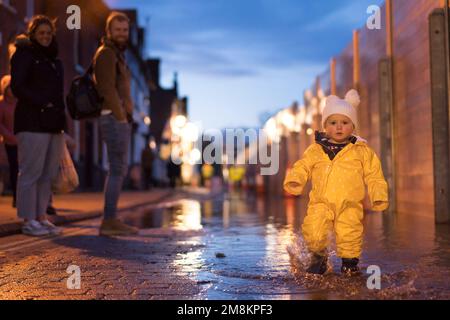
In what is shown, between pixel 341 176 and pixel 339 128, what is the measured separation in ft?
1.15

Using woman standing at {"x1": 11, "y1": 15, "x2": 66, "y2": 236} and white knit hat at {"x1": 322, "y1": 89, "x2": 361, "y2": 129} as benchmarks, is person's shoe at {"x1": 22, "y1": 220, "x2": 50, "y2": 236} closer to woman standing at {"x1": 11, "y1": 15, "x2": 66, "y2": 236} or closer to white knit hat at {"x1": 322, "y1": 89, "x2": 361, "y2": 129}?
woman standing at {"x1": 11, "y1": 15, "x2": 66, "y2": 236}

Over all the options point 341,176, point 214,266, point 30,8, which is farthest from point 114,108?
point 30,8

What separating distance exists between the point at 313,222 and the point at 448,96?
470 centimetres

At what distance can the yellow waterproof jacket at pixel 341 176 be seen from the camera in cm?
467

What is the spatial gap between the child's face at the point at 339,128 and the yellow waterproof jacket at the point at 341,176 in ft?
0.27

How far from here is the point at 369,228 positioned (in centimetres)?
866

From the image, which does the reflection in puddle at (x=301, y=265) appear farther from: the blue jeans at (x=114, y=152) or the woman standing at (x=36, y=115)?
the woman standing at (x=36, y=115)

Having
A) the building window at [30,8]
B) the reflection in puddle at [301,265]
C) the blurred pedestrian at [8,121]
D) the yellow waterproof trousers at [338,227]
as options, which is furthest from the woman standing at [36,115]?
the building window at [30,8]

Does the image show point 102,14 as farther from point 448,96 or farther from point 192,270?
point 192,270

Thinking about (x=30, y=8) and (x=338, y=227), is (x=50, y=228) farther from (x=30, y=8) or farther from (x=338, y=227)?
(x=30, y=8)

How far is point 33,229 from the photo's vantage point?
7.63 metres

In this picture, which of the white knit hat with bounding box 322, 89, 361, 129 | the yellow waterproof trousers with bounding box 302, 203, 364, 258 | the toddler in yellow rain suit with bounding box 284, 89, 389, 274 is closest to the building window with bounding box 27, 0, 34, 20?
the white knit hat with bounding box 322, 89, 361, 129

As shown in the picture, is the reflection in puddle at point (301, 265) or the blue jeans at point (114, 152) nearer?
the reflection in puddle at point (301, 265)

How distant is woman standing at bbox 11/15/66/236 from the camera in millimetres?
7457
